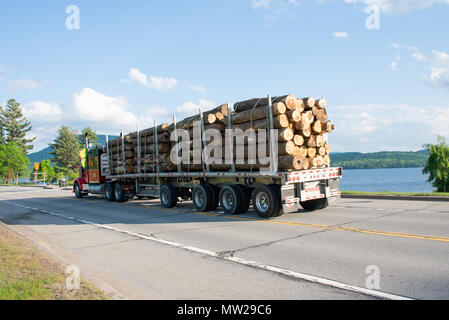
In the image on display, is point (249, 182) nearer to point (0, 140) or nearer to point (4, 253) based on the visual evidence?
point (4, 253)

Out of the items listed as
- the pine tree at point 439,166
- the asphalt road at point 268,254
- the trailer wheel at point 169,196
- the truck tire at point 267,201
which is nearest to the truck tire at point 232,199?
the asphalt road at point 268,254

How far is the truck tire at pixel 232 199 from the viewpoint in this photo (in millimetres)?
12266

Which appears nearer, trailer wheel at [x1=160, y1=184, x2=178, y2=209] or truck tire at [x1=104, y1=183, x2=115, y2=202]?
trailer wheel at [x1=160, y1=184, x2=178, y2=209]

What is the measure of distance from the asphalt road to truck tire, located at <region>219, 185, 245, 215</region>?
1.40ft

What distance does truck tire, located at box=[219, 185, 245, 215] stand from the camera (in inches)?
483

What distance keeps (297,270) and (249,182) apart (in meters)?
6.25

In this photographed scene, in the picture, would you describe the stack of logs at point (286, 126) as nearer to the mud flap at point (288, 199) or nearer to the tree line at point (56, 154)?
the mud flap at point (288, 199)

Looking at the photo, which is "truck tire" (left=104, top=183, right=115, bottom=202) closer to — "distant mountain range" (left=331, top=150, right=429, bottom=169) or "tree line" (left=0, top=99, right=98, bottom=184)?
"tree line" (left=0, top=99, right=98, bottom=184)

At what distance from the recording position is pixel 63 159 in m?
100

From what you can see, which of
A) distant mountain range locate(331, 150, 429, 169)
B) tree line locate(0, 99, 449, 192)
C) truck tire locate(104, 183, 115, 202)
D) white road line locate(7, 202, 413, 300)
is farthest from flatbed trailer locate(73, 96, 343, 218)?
distant mountain range locate(331, 150, 429, 169)

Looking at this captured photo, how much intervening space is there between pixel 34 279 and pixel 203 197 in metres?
8.60

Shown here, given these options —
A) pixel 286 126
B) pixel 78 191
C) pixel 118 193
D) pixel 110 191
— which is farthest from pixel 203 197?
pixel 78 191

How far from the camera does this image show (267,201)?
11.2 m
